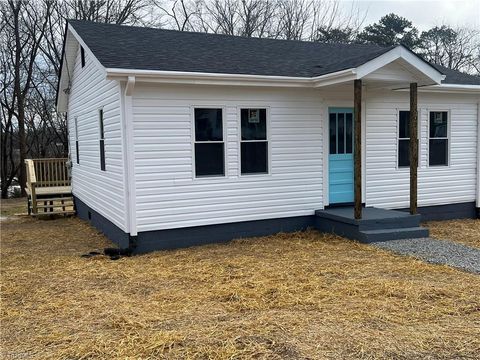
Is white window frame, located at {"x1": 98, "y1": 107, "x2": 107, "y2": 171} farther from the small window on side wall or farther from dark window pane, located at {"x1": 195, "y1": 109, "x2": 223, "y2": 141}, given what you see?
dark window pane, located at {"x1": 195, "y1": 109, "x2": 223, "y2": 141}

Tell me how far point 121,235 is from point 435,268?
193 inches

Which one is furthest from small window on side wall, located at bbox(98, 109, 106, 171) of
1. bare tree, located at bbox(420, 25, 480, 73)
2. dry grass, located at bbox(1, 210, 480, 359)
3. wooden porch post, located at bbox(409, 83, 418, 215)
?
bare tree, located at bbox(420, 25, 480, 73)

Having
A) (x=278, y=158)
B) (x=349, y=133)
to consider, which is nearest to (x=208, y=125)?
(x=278, y=158)

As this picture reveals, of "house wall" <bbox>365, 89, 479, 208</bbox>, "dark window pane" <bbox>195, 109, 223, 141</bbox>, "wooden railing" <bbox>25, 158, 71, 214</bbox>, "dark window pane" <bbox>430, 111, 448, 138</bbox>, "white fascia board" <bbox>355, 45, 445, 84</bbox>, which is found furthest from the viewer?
"wooden railing" <bbox>25, 158, 71, 214</bbox>

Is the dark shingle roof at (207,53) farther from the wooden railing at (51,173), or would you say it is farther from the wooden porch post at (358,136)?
the wooden railing at (51,173)

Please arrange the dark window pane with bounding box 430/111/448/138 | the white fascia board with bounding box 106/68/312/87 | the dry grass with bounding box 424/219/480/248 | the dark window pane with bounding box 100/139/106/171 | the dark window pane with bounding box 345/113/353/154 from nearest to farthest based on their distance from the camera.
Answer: the white fascia board with bounding box 106/68/312/87 → the dry grass with bounding box 424/219/480/248 → the dark window pane with bounding box 100/139/106/171 → the dark window pane with bounding box 345/113/353/154 → the dark window pane with bounding box 430/111/448/138

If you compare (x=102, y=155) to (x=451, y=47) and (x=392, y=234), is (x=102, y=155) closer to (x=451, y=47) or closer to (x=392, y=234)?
(x=392, y=234)

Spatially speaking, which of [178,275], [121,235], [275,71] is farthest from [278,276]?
[275,71]

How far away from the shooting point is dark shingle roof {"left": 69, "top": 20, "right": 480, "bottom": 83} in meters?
7.45

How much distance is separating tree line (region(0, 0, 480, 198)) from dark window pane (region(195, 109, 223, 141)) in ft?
42.0

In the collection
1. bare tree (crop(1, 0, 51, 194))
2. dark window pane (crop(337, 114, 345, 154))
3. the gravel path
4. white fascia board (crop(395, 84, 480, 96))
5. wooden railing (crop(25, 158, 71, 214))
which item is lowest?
the gravel path

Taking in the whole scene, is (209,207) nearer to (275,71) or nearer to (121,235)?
(121,235)

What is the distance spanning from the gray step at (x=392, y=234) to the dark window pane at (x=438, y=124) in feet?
9.24

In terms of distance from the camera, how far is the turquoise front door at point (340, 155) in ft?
28.9
